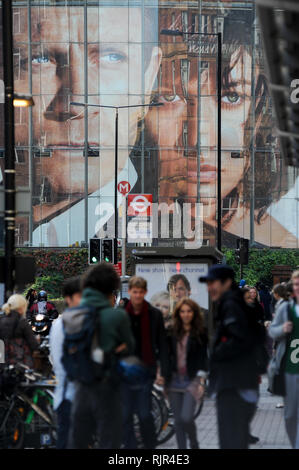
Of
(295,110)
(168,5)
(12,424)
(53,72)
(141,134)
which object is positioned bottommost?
(12,424)

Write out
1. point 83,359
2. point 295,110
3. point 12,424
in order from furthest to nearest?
point 295,110, point 12,424, point 83,359

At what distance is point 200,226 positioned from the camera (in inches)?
2034

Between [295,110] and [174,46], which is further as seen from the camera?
[174,46]

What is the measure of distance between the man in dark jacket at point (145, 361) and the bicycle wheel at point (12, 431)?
136 cm

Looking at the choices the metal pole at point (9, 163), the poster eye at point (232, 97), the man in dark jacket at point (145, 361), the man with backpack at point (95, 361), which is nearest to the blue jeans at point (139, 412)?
the man in dark jacket at point (145, 361)

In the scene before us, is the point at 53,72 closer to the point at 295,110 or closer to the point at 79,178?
the point at 79,178

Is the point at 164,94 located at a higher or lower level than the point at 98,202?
higher

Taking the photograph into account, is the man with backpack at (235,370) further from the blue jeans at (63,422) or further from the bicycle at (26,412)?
the bicycle at (26,412)

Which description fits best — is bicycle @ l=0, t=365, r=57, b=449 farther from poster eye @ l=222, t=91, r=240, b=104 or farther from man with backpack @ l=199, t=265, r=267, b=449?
poster eye @ l=222, t=91, r=240, b=104

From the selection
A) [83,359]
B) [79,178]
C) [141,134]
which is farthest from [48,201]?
[83,359]

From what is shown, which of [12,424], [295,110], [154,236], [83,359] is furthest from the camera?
[154,236]

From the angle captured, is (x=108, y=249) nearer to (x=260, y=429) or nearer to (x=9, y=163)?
(x=9, y=163)

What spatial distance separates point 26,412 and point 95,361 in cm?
222

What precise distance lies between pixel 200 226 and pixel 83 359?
4436 centimetres
